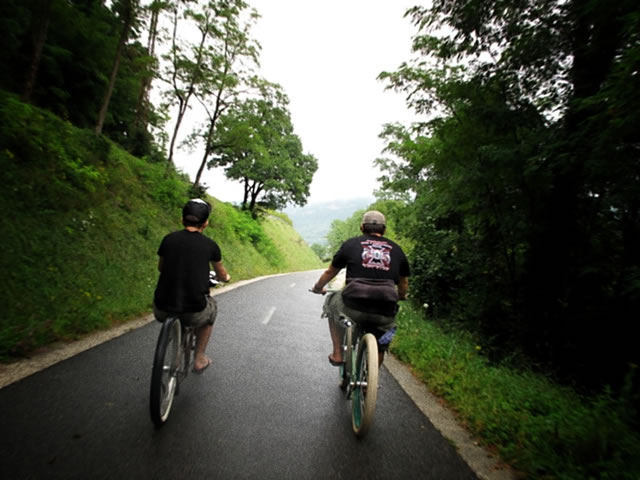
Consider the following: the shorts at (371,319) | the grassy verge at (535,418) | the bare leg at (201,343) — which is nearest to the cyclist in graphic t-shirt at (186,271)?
the bare leg at (201,343)

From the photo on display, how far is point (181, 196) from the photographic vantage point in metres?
16.6

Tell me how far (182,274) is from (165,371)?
882 millimetres

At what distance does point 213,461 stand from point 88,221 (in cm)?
849

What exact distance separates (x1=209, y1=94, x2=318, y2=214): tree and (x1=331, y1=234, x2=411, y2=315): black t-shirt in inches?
564

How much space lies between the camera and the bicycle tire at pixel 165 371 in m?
2.61

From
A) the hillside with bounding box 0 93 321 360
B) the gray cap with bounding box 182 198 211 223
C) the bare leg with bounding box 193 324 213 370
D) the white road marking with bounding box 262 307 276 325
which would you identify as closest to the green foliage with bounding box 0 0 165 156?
the hillside with bounding box 0 93 321 360

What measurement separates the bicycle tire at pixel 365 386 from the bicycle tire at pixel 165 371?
171 cm

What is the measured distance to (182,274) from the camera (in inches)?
120

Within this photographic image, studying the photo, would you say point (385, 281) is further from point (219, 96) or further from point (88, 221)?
point (219, 96)

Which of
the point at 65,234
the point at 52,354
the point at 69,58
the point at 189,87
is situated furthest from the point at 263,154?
the point at 52,354

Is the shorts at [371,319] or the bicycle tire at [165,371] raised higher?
the shorts at [371,319]

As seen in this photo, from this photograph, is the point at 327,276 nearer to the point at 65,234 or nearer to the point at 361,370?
the point at 361,370

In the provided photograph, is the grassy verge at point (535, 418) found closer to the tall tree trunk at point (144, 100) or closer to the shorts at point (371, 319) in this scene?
the shorts at point (371, 319)

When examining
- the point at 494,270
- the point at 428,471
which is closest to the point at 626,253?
the point at 494,270
